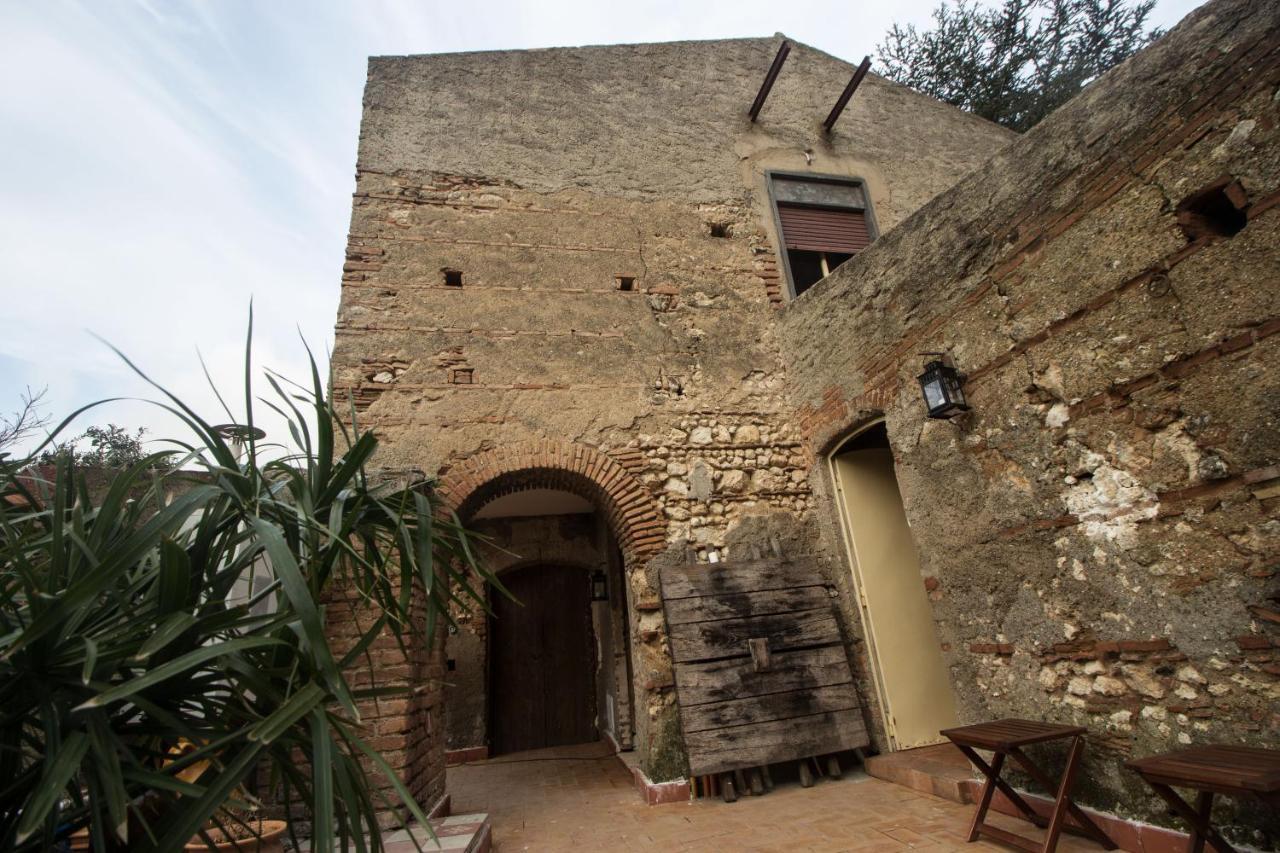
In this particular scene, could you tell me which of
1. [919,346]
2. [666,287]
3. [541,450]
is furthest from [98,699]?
[666,287]

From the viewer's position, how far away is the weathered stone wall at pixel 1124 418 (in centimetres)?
236

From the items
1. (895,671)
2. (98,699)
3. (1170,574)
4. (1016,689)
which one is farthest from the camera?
(895,671)

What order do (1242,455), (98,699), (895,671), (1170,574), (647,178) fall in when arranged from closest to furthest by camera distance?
1. (98,699)
2. (1242,455)
3. (1170,574)
4. (895,671)
5. (647,178)

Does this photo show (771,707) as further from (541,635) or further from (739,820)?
(541,635)

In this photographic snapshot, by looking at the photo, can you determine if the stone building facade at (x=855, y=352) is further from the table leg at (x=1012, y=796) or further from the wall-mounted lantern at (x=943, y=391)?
the table leg at (x=1012, y=796)

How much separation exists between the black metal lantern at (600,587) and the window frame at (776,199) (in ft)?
13.4

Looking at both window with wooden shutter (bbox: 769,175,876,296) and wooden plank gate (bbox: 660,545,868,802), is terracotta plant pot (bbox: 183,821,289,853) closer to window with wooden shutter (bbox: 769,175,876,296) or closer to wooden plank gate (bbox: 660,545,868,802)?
wooden plank gate (bbox: 660,545,868,802)

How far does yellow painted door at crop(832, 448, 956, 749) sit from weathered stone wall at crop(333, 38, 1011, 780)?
48cm

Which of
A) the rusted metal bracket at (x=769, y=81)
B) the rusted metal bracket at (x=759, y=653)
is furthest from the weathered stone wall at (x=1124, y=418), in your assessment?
the rusted metal bracket at (x=769, y=81)

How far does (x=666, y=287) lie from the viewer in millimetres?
5801

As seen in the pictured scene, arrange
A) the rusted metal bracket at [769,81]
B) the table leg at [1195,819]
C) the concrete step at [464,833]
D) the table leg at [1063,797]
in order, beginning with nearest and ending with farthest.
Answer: the table leg at [1195,819], the table leg at [1063,797], the concrete step at [464,833], the rusted metal bracket at [769,81]

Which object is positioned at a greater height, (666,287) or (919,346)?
(666,287)

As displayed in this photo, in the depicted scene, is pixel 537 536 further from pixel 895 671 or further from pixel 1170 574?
pixel 1170 574

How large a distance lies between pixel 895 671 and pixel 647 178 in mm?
5144
